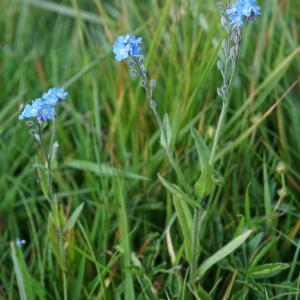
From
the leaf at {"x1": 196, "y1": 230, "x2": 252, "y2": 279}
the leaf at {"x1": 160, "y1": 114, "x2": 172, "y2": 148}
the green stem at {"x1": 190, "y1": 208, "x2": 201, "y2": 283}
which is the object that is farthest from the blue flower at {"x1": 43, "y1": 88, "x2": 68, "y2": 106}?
the leaf at {"x1": 196, "y1": 230, "x2": 252, "y2": 279}

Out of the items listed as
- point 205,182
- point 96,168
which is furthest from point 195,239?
point 96,168

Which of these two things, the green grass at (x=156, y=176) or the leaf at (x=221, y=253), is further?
the green grass at (x=156, y=176)

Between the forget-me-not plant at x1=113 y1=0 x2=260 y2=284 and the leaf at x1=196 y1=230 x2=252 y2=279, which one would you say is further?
the leaf at x1=196 y1=230 x2=252 y2=279

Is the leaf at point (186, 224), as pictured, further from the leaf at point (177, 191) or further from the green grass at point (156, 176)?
the leaf at point (177, 191)

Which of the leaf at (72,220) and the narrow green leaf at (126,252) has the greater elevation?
the leaf at (72,220)

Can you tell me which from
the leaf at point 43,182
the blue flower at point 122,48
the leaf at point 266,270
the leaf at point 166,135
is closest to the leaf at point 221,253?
the leaf at point 266,270

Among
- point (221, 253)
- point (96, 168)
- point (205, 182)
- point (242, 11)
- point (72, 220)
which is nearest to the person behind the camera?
point (242, 11)

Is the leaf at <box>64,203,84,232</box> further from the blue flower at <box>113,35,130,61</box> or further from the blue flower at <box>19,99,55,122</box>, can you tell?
the blue flower at <box>113,35,130,61</box>

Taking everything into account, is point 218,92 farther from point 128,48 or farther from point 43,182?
point 43,182
